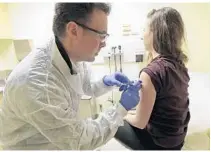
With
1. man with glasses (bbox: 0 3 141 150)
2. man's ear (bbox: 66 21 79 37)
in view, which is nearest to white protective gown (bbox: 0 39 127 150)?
man with glasses (bbox: 0 3 141 150)

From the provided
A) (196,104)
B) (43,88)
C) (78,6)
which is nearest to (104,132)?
(43,88)

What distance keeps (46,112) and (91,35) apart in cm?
40

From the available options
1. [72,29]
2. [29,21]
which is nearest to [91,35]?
[72,29]

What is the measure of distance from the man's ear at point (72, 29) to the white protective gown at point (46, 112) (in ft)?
0.33

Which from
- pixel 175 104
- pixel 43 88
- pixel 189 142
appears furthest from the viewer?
pixel 189 142

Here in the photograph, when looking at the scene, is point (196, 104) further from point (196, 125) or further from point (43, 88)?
point (43, 88)

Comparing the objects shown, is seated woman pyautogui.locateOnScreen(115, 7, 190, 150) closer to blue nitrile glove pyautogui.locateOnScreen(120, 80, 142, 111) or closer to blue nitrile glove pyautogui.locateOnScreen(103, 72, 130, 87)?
blue nitrile glove pyautogui.locateOnScreen(120, 80, 142, 111)

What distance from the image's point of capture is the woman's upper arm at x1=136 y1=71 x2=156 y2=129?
118cm

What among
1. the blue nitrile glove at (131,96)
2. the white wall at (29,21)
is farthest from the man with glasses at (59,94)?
the white wall at (29,21)

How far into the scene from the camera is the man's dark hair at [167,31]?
128cm

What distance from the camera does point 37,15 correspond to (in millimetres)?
3029

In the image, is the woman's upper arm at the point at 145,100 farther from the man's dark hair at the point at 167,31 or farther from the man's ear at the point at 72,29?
the man's ear at the point at 72,29

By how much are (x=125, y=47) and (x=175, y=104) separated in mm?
1751

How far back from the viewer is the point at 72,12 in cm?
105
